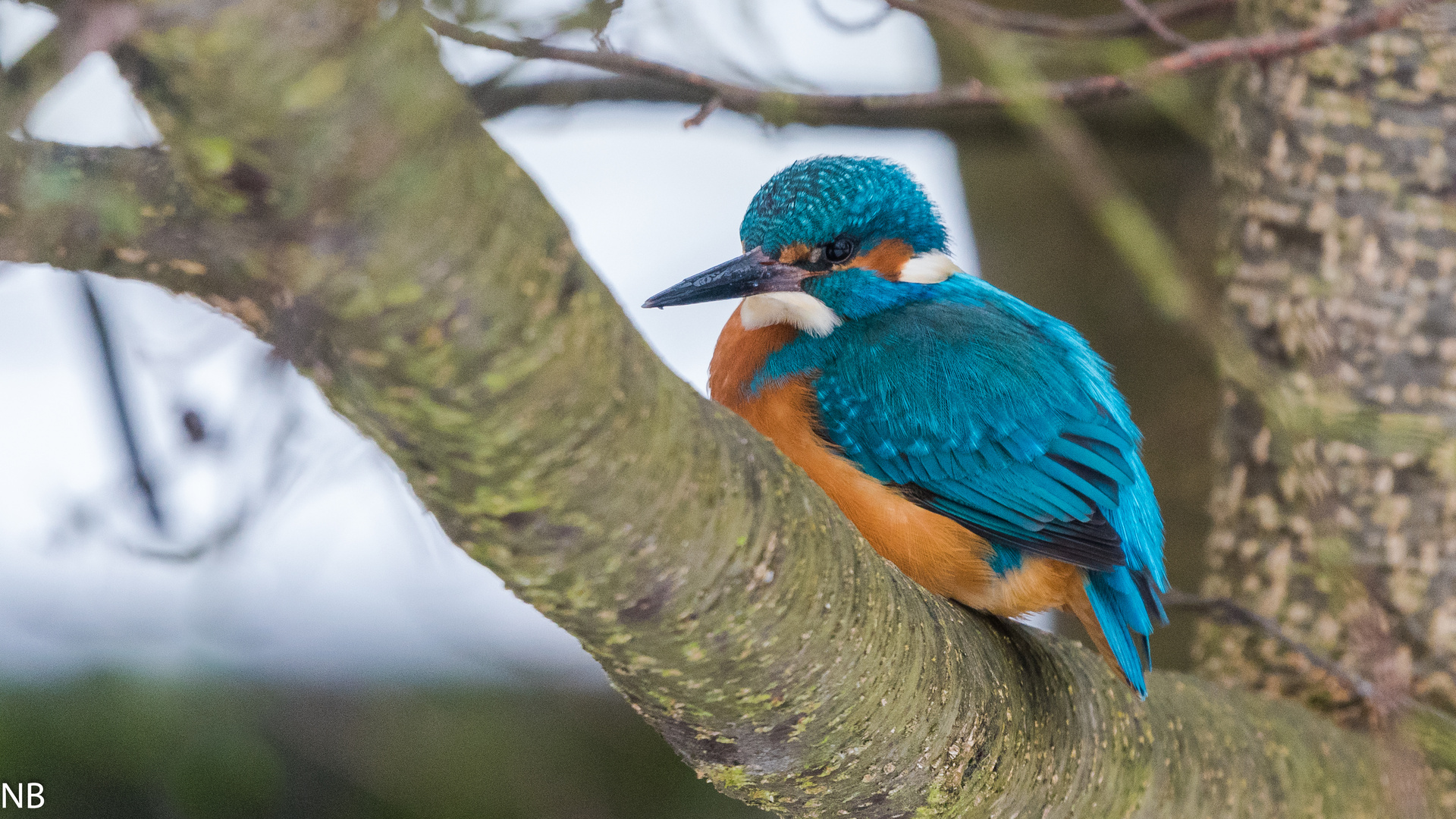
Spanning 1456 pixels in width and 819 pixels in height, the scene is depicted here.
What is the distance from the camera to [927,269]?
7.07ft

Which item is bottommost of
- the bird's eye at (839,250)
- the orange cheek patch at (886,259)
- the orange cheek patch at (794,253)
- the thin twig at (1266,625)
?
the thin twig at (1266,625)

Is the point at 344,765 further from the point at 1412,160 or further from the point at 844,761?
the point at 1412,160

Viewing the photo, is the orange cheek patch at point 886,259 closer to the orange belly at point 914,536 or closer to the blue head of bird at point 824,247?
the blue head of bird at point 824,247

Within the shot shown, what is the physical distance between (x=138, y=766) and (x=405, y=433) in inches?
84.3

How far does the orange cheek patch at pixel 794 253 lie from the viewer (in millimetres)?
1995

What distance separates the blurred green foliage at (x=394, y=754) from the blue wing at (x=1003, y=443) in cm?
130

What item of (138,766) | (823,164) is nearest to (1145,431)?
(823,164)

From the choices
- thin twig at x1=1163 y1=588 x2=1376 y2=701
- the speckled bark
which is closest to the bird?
thin twig at x1=1163 y1=588 x2=1376 y2=701

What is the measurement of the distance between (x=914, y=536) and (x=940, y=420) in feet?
0.62

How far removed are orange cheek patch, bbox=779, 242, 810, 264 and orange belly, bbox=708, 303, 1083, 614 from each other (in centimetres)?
21

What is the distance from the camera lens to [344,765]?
3178 mm

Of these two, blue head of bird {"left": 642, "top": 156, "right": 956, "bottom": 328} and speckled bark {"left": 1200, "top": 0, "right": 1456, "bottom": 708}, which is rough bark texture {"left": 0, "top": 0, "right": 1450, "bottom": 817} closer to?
blue head of bird {"left": 642, "top": 156, "right": 956, "bottom": 328}

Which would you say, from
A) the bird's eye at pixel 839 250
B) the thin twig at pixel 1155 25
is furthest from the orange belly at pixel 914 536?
the thin twig at pixel 1155 25

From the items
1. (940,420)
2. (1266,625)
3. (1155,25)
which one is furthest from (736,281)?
(1266,625)
